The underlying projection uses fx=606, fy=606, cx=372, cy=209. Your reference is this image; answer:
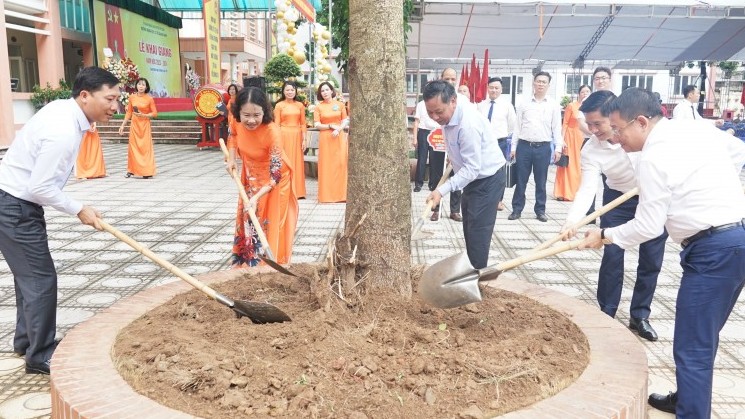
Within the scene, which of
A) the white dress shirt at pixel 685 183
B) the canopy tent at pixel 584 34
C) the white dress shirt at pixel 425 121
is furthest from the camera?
the canopy tent at pixel 584 34

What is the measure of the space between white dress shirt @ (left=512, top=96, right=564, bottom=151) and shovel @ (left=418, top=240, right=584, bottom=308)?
4.60 meters

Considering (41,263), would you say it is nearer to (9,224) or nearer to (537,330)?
(9,224)

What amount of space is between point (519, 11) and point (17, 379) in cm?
1113

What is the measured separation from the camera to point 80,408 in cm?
181

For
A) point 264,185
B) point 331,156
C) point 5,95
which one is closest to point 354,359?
point 264,185

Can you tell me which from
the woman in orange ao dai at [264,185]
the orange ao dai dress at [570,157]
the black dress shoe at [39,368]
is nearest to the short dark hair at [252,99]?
the woman in orange ao dai at [264,185]

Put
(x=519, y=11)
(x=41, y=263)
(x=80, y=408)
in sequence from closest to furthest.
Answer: (x=80, y=408), (x=41, y=263), (x=519, y=11)

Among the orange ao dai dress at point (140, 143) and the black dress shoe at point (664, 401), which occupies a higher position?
the orange ao dai dress at point (140, 143)

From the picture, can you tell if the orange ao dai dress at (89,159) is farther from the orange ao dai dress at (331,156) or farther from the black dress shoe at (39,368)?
the black dress shoe at (39,368)

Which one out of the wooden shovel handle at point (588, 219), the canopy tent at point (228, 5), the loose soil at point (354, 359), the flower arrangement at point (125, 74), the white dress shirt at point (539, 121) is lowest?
the loose soil at point (354, 359)

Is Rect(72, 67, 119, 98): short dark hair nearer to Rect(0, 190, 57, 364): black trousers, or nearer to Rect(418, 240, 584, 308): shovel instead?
Rect(0, 190, 57, 364): black trousers

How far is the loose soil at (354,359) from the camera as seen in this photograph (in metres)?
1.84

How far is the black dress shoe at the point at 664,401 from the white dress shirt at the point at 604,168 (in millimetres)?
→ 1063

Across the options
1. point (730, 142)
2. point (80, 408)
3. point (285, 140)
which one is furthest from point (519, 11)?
point (80, 408)
